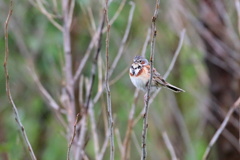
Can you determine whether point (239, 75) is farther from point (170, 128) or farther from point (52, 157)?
point (52, 157)

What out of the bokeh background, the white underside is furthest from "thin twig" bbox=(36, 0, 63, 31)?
the white underside

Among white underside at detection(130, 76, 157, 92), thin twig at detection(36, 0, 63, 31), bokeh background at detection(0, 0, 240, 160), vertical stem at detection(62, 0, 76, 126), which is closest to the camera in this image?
white underside at detection(130, 76, 157, 92)

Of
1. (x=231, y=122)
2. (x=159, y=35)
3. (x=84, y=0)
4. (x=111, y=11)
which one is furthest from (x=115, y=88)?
(x=84, y=0)

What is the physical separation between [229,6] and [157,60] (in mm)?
1370

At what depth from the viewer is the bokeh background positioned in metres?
6.74

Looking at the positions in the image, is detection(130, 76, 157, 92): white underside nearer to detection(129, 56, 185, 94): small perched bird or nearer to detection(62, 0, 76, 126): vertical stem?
detection(129, 56, 185, 94): small perched bird

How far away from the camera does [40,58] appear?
802 cm

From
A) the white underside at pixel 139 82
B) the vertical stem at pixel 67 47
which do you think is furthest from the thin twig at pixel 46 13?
the white underside at pixel 139 82

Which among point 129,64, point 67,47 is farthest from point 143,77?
A: point 129,64

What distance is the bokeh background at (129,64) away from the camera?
674 centimetres

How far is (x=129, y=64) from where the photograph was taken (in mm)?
5820

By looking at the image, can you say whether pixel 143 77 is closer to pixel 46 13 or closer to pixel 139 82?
pixel 139 82

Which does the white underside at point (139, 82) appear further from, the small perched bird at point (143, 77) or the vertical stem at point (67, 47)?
the vertical stem at point (67, 47)

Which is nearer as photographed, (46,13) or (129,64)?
(46,13)
